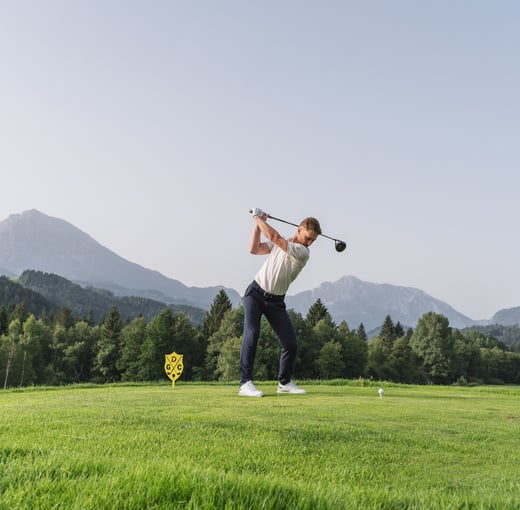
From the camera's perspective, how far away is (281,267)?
8.48 m

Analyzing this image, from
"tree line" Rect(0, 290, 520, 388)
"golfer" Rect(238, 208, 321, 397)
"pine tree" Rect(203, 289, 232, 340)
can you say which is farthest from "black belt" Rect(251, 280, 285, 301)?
"pine tree" Rect(203, 289, 232, 340)

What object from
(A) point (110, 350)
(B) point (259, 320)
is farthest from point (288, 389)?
(A) point (110, 350)

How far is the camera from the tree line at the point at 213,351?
6525cm

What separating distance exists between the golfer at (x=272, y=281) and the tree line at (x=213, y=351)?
43820 millimetres

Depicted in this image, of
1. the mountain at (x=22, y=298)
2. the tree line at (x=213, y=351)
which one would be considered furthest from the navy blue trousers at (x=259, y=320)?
the mountain at (x=22, y=298)

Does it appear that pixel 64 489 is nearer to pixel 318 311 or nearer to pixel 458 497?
pixel 458 497

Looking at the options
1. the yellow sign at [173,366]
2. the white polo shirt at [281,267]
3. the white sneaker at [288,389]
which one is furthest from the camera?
the yellow sign at [173,366]

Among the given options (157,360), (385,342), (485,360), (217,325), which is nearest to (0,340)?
(157,360)

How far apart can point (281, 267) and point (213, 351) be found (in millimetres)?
61134

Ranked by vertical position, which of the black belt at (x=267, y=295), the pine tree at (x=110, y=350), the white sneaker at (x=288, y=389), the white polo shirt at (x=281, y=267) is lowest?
the pine tree at (x=110, y=350)

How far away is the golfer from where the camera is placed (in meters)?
8.30

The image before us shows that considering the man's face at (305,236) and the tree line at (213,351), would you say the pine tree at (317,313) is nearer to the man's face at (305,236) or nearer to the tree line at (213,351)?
the tree line at (213,351)

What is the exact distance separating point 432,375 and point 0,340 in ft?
226

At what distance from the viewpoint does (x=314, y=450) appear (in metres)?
4.12
